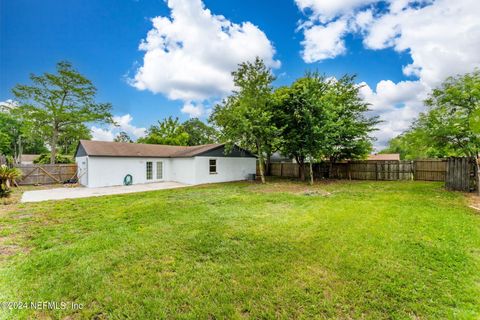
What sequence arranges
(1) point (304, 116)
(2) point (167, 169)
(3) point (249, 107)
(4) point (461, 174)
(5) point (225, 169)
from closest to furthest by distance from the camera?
(4) point (461, 174), (1) point (304, 116), (3) point (249, 107), (5) point (225, 169), (2) point (167, 169)

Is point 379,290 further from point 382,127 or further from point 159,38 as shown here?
point 382,127

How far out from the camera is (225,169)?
16.0 metres

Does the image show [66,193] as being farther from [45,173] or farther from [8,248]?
[8,248]

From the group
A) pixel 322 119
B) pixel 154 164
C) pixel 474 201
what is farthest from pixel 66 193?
pixel 474 201

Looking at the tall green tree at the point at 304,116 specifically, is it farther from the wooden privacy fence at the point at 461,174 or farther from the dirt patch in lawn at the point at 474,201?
the dirt patch in lawn at the point at 474,201

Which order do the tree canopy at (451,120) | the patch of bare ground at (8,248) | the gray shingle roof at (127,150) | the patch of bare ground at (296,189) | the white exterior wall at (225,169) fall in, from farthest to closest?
the white exterior wall at (225,169) → the gray shingle roof at (127,150) → the patch of bare ground at (296,189) → the tree canopy at (451,120) → the patch of bare ground at (8,248)

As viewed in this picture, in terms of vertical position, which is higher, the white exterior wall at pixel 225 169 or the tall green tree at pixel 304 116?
the tall green tree at pixel 304 116

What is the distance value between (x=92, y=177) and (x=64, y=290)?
40.3 ft

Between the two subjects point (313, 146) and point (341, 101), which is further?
point (341, 101)

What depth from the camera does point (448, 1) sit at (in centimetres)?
740

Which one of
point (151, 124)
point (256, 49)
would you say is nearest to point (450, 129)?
point (256, 49)

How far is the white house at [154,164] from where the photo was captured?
13273 millimetres

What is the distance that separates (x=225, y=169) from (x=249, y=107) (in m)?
5.37

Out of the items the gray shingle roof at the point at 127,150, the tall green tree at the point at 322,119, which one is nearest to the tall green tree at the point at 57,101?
the gray shingle roof at the point at 127,150
